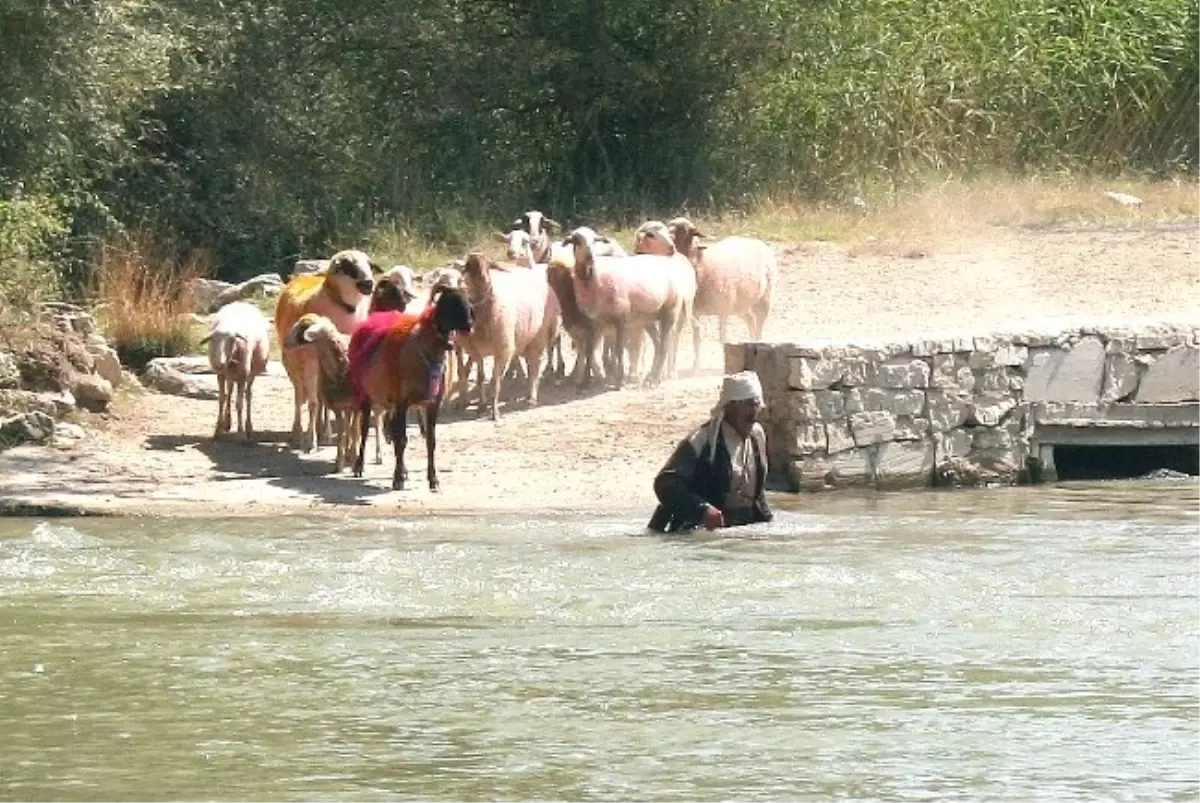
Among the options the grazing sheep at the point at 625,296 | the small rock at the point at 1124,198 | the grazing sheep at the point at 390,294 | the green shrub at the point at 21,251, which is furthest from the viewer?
the small rock at the point at 1124,198

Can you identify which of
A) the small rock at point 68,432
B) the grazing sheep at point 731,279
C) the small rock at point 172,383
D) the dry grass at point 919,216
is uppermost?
the dry grass at point 919,216

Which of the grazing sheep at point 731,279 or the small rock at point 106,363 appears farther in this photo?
the grazing sheep at point 731,279

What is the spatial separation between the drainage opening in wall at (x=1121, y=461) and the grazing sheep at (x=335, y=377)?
4.97m

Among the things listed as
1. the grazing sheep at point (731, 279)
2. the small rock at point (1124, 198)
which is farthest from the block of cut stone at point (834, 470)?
the small rock at point (1124, 198)

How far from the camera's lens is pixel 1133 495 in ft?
55.6

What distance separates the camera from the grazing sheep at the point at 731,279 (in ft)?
70.0

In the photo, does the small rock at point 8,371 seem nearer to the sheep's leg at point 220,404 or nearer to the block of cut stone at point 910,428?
the sheep's leg at point 220,404

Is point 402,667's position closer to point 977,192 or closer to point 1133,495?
point 1133,495

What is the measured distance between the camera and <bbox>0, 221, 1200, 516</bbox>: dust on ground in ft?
53.8

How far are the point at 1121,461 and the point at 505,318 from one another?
4.57 meters

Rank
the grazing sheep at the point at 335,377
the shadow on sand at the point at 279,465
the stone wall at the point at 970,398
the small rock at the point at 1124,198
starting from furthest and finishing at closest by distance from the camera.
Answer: the small rock at the point at 1124,198 → the grazing sheep at the point at 335,377 → the stone wall at the point at 970,398 → the shadow on sand at the point at 279,465

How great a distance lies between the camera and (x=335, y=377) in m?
17.3

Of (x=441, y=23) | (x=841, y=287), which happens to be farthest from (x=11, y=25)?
(x=441, y=23)

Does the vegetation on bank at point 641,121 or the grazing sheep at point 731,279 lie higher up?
the vegetation on bank at point 641,121
